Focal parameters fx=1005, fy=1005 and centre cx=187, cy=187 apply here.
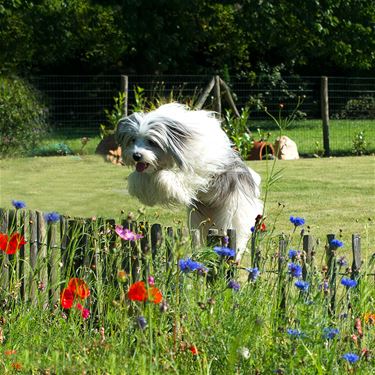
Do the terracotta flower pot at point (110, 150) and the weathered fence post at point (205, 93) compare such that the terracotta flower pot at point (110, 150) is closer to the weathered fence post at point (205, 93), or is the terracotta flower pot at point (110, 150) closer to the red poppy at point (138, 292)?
the weathered fence post at point (205, 93)

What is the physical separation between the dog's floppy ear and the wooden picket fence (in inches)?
49.5

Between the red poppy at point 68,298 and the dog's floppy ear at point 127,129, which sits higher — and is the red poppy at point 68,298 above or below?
below

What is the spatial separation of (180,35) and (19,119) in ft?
37.9

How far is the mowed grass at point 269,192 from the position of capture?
33.4 ft

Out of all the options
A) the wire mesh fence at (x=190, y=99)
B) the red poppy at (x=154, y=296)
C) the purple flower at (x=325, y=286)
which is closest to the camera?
the red poppy at (x=154, y=296)

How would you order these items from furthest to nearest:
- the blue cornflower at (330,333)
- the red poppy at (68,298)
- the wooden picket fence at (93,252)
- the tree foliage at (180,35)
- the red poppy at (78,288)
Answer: the tree foliage at (180,35), the wooden picket fence at (93,252), the red poppy at (68,298), the red poppy at (78,288), the blue cornflower at (330,333)

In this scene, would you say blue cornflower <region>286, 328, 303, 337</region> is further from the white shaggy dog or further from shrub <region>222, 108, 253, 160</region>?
shrub <region>222, 108, 253, 160</region>

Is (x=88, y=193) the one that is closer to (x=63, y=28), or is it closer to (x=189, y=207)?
(x=189, y=207)

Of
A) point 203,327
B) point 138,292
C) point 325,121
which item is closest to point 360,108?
point 325,121

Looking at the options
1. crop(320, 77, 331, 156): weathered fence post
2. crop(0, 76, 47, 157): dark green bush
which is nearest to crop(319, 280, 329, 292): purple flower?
crop(0, 76, 47, 157): dark green bush

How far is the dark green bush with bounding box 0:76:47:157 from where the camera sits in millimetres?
17219

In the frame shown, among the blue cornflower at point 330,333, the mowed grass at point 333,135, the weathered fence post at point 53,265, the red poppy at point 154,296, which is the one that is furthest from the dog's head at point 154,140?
the mowed grass at point 333,135

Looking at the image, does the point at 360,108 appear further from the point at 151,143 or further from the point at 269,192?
the point at 151,143

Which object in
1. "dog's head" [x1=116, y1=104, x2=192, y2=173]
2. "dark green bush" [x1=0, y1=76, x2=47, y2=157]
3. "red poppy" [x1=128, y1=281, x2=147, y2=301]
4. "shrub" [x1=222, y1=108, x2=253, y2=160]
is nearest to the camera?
"red poppy" [x1=128, y1=281, x2=147, y2=301]
